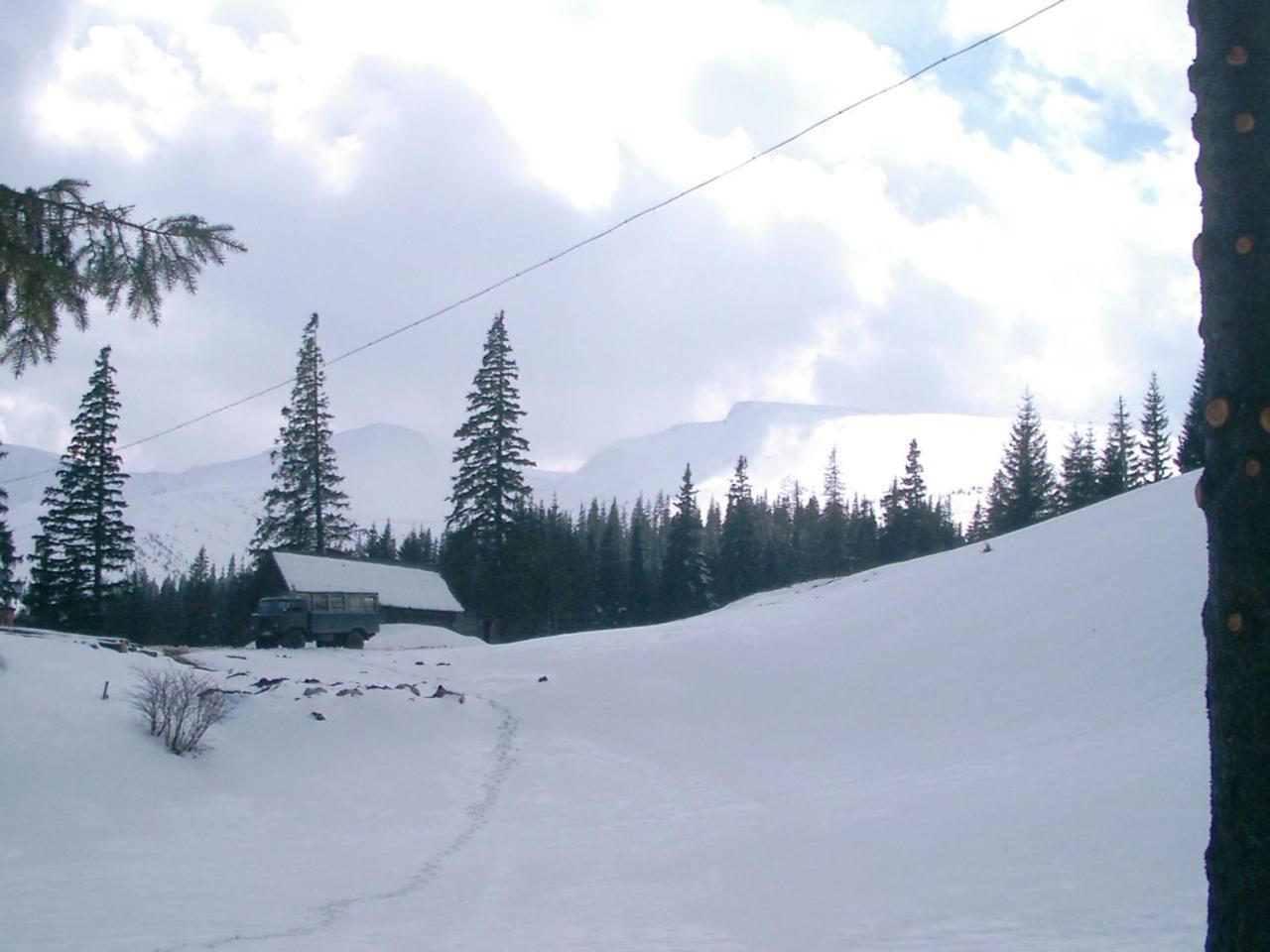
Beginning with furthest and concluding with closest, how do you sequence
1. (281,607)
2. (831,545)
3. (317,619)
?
(831,545) → (317,619) → (281,607)

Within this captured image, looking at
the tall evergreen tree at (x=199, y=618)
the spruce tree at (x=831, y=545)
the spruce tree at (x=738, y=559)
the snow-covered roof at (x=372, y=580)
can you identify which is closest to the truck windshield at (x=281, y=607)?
the snow-covered roof at (x=372, y=580)

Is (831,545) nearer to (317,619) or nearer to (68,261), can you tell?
(317,619)

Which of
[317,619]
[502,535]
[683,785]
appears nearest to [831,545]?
[502,535]

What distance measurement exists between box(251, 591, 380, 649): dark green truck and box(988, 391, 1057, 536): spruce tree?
4124 centimetres

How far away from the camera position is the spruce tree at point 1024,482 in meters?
63.4

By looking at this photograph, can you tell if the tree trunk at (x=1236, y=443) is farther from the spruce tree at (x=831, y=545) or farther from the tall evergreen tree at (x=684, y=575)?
the spruce tree at (x=831, y=545)

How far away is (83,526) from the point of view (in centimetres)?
4112

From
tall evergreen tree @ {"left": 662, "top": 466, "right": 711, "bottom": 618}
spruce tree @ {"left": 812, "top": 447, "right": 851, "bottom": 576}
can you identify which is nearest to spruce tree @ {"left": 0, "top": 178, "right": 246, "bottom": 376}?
tall evergreen tree @ {"left": 662, "top": 466, "right": 711, "bottom": 618}

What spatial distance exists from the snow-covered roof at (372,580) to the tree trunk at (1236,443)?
40.7 meters

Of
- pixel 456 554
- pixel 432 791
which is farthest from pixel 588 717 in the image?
pixel 456 554

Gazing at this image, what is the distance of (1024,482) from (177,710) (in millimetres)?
56038

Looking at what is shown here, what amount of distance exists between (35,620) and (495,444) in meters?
20.2

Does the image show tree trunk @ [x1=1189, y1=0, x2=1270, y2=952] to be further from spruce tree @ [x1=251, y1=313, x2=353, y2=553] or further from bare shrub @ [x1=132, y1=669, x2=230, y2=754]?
spruce tree @ [x1=251, y1=313, x2=353, y2=553]

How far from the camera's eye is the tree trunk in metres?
3.69
